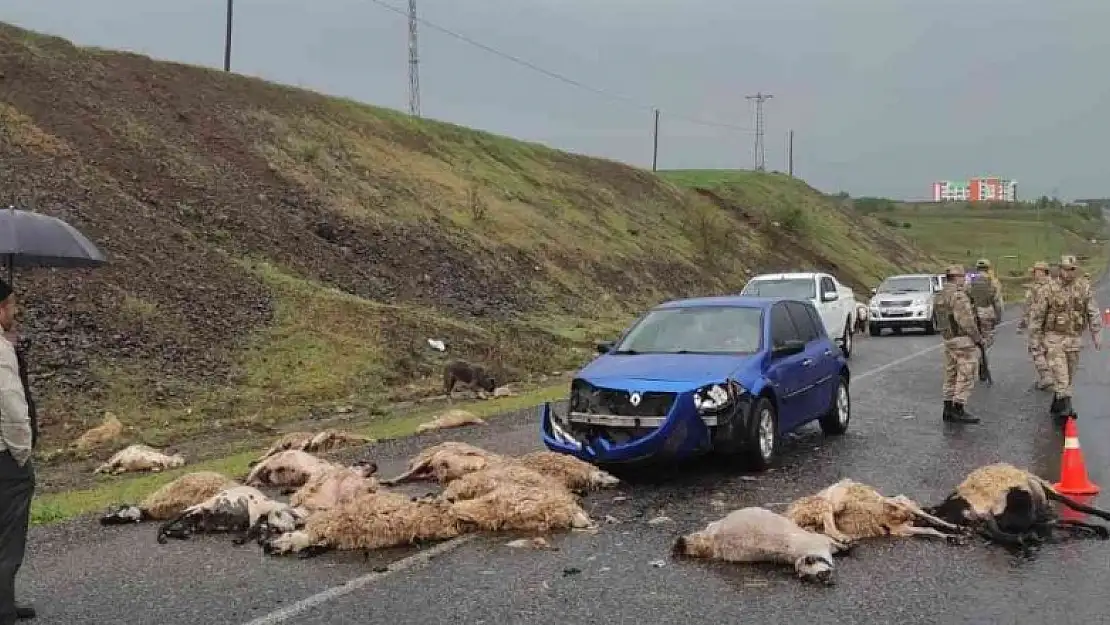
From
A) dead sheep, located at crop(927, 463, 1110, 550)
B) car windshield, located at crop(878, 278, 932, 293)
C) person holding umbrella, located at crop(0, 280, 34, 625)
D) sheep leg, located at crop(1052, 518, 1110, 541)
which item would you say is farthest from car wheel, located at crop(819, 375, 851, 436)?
car windshield, located at crop(878, 278, 932, 293)

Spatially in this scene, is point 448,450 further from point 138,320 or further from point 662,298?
point 662,298

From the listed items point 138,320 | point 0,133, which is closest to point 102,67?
point 0,133

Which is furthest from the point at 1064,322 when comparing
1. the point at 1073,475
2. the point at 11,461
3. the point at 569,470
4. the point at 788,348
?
the point at 11,461

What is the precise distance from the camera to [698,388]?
9.14 meters

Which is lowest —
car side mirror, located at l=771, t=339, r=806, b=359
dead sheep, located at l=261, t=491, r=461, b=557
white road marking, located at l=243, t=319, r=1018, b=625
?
white road marking, located at l=243, t=319, r=1018, b=625

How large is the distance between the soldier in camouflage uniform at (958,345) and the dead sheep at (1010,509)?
501 cm

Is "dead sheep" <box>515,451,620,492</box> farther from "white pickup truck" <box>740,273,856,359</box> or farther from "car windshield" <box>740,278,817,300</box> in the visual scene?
"car windshield" <box>740,278,817,300</box>

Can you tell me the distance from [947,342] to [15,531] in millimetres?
10593

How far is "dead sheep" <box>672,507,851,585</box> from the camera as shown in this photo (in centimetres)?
631

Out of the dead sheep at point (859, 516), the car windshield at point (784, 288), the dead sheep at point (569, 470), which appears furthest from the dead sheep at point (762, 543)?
the car windshield at point (784, 288)

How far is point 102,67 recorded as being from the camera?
29.3 metres

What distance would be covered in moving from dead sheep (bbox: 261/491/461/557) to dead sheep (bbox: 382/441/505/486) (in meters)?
A: 1.60

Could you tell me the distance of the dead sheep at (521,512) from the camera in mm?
7516

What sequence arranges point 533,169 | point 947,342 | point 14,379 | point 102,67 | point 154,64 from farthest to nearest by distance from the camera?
point 533,169 → point 154,64 → point 102,67 → point 947,342 → point 14,379
